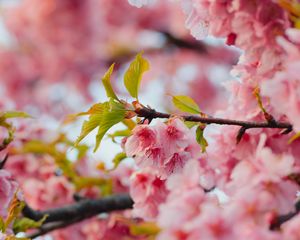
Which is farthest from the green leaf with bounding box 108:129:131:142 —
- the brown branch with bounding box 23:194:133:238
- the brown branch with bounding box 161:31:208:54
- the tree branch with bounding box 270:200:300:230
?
the brown branch with bounding box 161:31:208:54

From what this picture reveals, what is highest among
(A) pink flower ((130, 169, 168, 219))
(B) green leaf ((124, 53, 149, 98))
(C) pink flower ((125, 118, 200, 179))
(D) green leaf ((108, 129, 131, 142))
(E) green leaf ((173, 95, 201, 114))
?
(B) green leaf ((124, 53, 149, 98))

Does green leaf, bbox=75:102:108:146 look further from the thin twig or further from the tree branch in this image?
the thin twig

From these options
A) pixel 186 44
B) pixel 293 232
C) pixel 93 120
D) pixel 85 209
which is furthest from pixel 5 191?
pixel 186 44

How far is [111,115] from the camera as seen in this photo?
138cm

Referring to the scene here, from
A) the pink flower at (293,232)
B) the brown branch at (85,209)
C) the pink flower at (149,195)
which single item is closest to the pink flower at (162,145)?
the pink flower at (149,195)

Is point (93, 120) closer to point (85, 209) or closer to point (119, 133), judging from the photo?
point (119, 133)

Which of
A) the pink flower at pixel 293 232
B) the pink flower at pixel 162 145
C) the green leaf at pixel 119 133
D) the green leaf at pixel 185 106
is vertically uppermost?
the pink flower at pixel 293 232

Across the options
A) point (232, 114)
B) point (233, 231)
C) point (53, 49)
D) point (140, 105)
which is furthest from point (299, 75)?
point (53, 49)

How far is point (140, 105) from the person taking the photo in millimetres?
1376

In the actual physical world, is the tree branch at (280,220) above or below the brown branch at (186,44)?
above

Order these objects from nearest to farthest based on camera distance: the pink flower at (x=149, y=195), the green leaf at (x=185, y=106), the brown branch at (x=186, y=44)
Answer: the green leaf at (x=185, y=106)
the pink flower at (x=149, y=195)
the brown branch at (x=186, y=44)

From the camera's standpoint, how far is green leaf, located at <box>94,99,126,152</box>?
1375 millimetres

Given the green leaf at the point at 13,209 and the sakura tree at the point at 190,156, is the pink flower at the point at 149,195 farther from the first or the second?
the green leaf at the point at 13,209

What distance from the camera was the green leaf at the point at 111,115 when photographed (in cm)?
138
